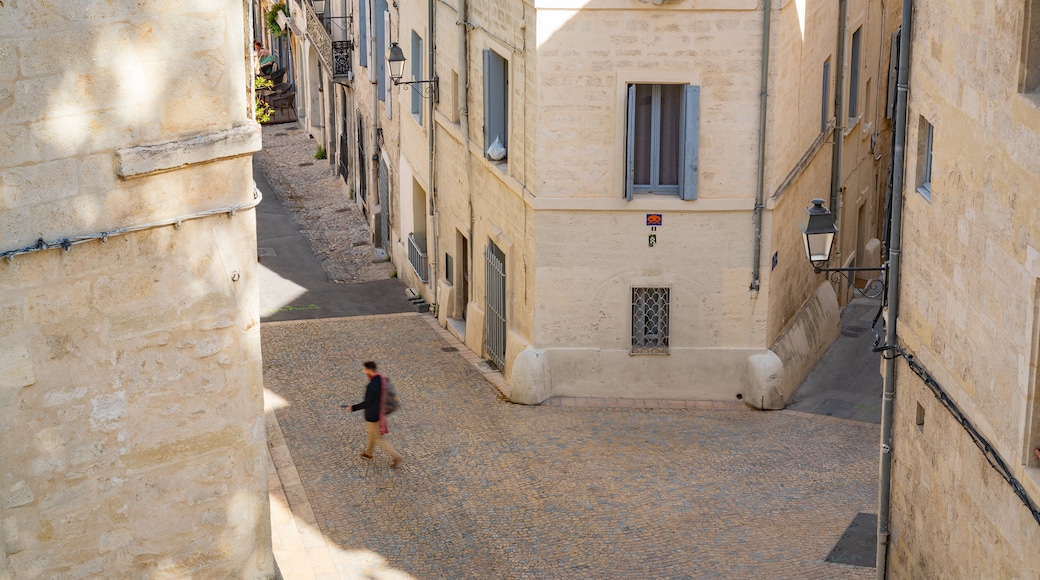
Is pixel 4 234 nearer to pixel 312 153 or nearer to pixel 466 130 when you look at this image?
pixel 466 130

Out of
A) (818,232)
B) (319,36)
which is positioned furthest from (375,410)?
(319,36)

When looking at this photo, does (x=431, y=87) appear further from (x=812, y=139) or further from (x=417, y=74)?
→ (x=812, y=139)

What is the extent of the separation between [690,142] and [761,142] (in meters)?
0.88

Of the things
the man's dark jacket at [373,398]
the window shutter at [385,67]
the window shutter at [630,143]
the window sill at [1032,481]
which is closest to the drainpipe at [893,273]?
the window sill at [1032,481]

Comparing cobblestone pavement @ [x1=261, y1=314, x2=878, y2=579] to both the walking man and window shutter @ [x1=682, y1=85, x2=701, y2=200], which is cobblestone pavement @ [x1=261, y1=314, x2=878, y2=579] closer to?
the walking man

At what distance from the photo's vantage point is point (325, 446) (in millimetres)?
17844

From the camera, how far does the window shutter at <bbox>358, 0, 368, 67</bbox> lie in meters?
27.8

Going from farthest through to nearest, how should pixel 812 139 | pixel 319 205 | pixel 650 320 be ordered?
pixel 319 205 < pixel 812 139 < pixel 650 320

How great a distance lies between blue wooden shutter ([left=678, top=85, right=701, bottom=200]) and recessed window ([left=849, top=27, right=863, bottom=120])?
5.22 meters

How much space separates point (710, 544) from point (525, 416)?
4101 millimetres

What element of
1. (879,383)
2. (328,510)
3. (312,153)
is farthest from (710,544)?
(312,153)

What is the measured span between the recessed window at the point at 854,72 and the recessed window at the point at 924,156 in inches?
383

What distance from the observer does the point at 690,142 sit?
18.4 metres

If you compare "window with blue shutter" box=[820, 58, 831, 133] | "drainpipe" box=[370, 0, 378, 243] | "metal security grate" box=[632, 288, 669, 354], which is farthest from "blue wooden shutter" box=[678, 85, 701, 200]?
"drainpipe" box=[370, 0, 378, 243]
